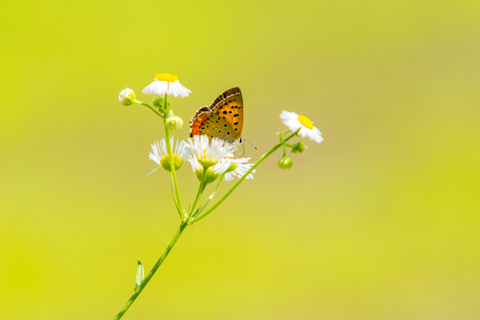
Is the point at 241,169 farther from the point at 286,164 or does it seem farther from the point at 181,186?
the point at 181,186

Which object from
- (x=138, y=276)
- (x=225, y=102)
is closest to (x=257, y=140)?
(x=225, y=102)

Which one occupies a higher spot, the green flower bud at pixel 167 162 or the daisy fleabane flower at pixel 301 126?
the daisy fleabane flower at pixel 301 126

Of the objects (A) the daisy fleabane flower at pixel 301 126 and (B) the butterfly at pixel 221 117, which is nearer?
(A) the daisy fleabane flower at pixel 301 126

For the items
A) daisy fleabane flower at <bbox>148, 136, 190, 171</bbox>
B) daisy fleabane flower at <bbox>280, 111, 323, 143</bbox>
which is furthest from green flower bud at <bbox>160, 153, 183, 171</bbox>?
daisy fleabane flower at <bbox>280, 111, 323, 143</bbox>

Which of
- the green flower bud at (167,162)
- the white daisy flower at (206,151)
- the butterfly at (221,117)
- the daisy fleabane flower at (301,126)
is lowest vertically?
the green flower bud at (167,162)

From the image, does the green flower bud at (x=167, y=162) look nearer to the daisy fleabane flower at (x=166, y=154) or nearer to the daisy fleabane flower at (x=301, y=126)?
the daisy fleabane flower at (x=166, y=154)

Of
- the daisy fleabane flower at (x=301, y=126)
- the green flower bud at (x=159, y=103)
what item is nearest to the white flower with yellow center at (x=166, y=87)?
the green flower bud at (x=159, y=103)
